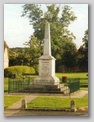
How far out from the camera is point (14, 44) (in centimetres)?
553

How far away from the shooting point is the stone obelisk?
5562 mm

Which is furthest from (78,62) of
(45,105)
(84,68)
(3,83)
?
(3,83)

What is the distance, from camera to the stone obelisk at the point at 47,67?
5.56 metres

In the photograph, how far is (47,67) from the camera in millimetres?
5621

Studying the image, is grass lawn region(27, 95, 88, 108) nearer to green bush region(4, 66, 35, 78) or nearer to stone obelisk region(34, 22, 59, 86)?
stone obelisk region(34, 22, 59, 86)

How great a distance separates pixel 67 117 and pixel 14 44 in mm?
1269

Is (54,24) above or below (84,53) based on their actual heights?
above

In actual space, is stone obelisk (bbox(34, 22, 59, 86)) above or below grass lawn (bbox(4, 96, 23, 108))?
above

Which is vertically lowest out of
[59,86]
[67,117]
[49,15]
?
[67,117]

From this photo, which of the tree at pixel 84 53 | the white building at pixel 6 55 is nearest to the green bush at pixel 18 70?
the white building at pixel 6 55

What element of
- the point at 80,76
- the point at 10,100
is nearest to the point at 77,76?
the point at 80,76

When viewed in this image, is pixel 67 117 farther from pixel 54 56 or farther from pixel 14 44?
pixel 14 44

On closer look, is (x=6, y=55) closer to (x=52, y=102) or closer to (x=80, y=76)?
(x=52, y=102)

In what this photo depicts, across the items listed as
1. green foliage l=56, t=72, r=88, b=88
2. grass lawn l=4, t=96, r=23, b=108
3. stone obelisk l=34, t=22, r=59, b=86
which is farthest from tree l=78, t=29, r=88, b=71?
grass lawn l=4, t=96, r=23, b=108
